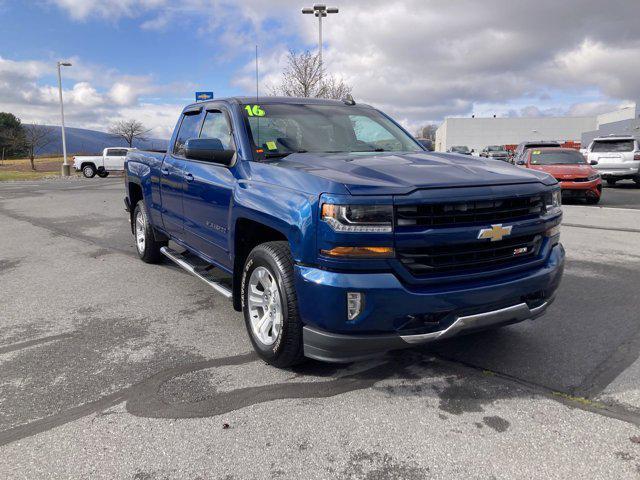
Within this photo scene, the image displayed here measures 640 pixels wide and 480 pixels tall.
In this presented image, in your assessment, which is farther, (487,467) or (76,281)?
(76,281)

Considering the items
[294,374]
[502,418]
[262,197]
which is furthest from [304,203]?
[502,418]

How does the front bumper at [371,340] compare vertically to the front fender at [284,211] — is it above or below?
below

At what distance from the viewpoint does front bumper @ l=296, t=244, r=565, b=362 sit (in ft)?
9.14

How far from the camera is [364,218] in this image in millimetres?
2775

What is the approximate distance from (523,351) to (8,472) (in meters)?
3.26

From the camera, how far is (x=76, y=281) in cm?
600

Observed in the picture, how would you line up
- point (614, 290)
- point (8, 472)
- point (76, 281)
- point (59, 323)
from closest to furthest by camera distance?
point (8, 472), point (59, 323), point (614, 290), point (76, 281)

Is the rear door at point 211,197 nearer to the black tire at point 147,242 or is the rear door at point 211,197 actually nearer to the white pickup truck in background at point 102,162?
the black tire at point 147,242

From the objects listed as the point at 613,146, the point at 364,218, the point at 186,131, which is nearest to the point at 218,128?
the point at 186,131

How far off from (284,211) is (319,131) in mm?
1444

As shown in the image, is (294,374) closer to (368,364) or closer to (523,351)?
(368,364)

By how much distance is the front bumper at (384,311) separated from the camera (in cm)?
279

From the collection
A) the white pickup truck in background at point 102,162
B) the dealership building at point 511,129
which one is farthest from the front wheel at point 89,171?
the dealership building at point 511,129

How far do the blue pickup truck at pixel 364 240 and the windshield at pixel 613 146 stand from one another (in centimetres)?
1702
